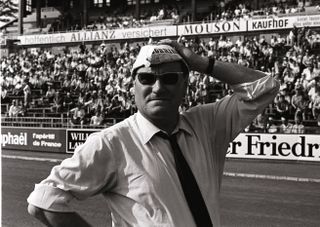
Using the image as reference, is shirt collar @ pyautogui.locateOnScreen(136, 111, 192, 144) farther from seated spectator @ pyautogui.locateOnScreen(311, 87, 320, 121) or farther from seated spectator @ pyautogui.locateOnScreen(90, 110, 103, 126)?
seated spectator @ pyautogui.locateOnScreen(90, 110, 103, 126)

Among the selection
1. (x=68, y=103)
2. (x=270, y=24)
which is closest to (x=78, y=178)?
(x=68, y=103)

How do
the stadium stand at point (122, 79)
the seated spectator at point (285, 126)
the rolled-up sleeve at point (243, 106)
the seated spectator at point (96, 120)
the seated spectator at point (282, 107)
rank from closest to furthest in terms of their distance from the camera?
the rolled-up sleeve at point (243, 106) → the seated spectator at point (285, 126) → the seated spectator at point (282, 107) → the stadium stand at point (122, 79) → the seated spectator at point (96, 120)

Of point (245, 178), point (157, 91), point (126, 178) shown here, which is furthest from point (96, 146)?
point (245, 178)

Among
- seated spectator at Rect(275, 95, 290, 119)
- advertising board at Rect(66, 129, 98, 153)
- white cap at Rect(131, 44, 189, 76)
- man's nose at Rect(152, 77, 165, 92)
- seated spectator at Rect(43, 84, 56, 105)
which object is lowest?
advertising board at Rect(66, 129, 98, 153)

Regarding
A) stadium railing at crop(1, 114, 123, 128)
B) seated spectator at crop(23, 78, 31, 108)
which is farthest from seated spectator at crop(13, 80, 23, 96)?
stadium railing at crop(1, 114, 123, 128)

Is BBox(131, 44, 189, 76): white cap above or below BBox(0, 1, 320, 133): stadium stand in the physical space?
above

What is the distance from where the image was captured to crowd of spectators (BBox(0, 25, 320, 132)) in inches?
714

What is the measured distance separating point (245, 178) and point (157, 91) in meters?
12.0

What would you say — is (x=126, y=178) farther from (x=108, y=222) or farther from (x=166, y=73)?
(x=108, y=222)

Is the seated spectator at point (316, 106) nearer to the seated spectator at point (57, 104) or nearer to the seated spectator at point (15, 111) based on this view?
the seated spectator at point (57, 104)

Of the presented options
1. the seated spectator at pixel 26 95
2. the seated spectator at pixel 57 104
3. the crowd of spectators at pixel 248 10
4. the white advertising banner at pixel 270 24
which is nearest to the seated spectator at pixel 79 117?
the seated spectator at pixel 57 104

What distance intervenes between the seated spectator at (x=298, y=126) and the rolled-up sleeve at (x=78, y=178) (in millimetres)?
14808

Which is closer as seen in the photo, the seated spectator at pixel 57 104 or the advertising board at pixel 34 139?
the advertising board at pixel 34 139

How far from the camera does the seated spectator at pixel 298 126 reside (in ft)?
54.7
